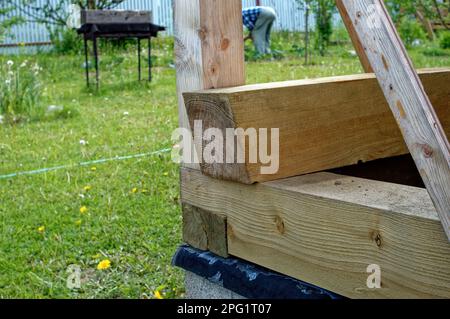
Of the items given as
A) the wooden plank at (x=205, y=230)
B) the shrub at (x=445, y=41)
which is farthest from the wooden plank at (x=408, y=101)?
the shrub at (x=445, y=41)

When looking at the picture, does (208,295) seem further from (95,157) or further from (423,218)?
(95,157)

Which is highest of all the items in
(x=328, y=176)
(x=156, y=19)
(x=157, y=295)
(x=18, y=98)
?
(x=156, y=19)

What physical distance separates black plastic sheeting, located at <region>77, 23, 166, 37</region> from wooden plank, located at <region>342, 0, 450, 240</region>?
6818mm

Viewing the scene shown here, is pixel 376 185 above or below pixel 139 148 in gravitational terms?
above

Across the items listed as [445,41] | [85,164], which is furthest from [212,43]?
[445,41]

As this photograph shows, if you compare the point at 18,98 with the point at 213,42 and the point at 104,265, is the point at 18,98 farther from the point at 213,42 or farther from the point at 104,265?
the point at 213,42

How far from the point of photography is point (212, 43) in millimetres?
1930

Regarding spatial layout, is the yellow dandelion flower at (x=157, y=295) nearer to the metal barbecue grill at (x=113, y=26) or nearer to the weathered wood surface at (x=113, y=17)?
the metal barbecue grill at (x=113, y=26)

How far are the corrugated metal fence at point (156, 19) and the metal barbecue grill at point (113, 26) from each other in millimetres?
3574

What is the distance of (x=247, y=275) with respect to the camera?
1.88m

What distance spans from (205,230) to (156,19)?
14135 mm

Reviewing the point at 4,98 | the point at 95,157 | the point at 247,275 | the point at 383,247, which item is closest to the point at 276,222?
the point at 247,275

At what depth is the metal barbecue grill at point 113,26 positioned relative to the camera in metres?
7.99
